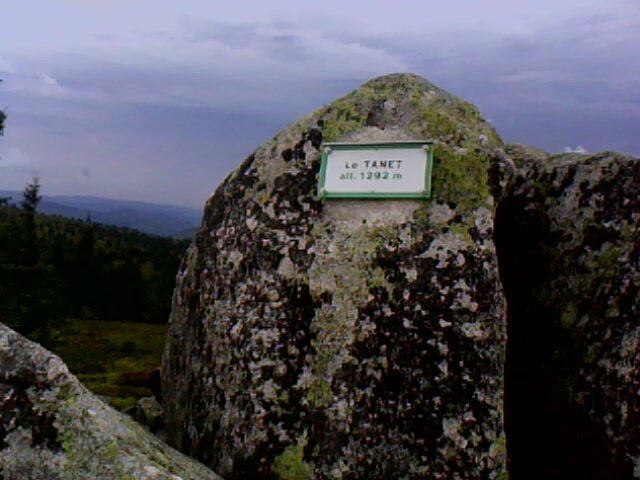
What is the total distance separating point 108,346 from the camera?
62.9 metres

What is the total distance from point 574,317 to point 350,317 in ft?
8.91

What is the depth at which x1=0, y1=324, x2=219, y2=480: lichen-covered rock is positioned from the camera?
4.97 m

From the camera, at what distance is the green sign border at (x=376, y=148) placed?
7.89 meters

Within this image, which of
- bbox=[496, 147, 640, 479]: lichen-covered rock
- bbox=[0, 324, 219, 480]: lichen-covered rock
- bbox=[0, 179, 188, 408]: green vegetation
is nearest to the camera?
bbox=[0, 324, 219, 480]: lichen-covered rock

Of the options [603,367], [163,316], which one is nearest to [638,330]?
[603,367]

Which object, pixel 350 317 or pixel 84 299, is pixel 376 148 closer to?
pixel 350 317

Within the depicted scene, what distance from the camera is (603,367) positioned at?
26.0 ft

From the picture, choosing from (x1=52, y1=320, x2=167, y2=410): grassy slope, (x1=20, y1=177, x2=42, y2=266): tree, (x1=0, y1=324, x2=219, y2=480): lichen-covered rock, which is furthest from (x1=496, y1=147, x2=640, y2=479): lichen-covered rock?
(x1=20, y1=177, x2=42, y2=266): tree

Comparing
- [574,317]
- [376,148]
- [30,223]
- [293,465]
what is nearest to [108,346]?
[30,223]

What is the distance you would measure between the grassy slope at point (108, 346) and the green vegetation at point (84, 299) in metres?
0.06

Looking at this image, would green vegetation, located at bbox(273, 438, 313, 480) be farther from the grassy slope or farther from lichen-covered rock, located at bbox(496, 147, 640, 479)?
the grassy slope

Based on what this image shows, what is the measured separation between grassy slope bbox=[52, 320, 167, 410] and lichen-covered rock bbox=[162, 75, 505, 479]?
2601cm

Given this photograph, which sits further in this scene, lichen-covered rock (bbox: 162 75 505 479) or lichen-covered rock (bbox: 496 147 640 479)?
lichen-covered rock (bbox: 496 147 640 479)

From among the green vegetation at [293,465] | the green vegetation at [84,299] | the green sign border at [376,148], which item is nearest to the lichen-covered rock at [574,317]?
the green sign border at [376,148]
